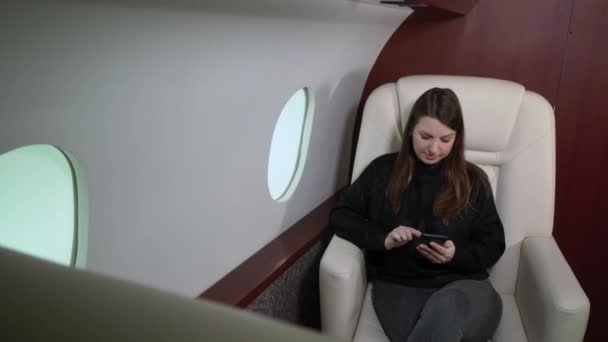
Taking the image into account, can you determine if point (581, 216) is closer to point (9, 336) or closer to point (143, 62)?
point (143, 62)

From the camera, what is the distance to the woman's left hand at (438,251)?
166 centimetres

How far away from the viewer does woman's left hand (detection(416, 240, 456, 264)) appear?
166cm

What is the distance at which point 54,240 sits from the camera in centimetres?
107

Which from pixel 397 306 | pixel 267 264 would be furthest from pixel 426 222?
pixel 267 264

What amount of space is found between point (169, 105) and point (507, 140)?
3.99ft

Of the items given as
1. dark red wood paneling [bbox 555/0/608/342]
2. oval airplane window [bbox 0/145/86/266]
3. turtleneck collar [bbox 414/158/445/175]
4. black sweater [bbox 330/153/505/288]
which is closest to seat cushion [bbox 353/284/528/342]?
black sweater [bbox 330/153/505/288]

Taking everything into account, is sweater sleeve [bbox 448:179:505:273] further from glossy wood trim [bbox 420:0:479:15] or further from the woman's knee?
glossy wood trim [bbox 420:0:479:15]

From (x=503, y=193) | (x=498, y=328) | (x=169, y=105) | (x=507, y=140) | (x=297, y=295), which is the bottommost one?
(x=297, y=295)

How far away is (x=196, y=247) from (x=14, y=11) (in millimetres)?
843

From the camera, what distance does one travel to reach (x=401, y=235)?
167 centimetres

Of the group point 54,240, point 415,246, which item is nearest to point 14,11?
point 54,240

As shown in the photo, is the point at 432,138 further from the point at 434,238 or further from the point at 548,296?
the point at 548,296

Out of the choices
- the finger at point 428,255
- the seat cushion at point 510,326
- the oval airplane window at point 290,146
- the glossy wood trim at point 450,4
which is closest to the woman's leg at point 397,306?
the finger at point 428,255

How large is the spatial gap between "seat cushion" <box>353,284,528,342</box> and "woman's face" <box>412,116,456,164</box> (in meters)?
0.49
